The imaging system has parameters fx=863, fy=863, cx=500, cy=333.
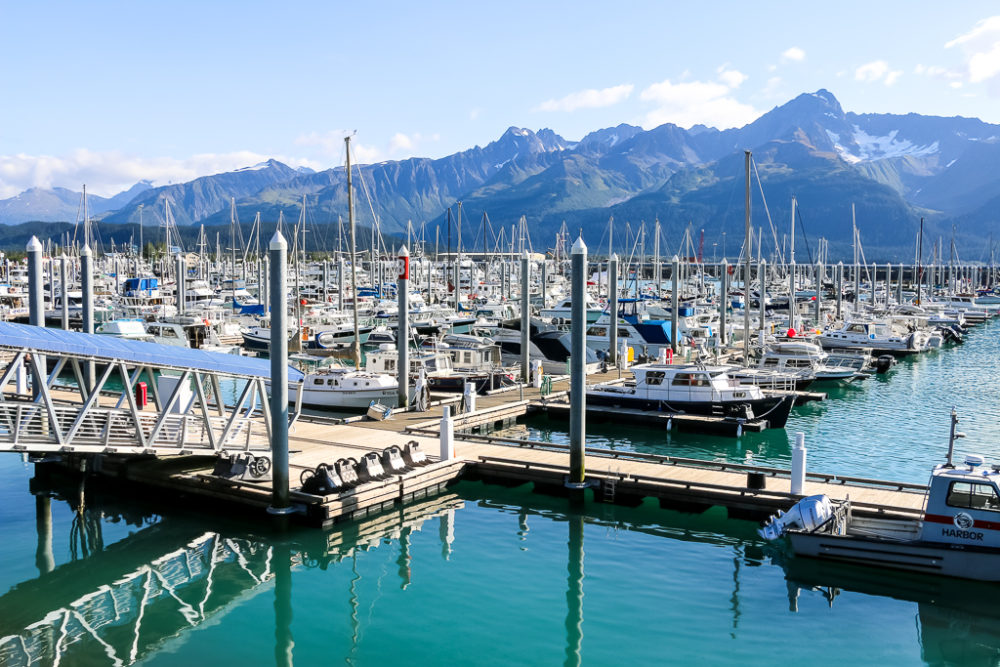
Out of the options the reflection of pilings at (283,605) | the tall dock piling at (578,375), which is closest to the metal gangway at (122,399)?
the reflection of pilings at (283,605)

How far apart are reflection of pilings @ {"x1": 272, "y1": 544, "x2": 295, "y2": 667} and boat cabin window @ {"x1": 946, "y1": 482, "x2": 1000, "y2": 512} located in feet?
42.2

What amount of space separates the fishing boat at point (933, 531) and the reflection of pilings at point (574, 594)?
4.16 metres

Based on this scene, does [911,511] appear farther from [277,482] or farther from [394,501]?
[277,482]

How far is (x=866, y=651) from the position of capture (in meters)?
14.9

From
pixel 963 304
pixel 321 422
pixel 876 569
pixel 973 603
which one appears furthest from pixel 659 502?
pixel 963 304

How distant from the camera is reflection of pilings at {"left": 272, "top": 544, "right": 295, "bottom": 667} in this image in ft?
49.3

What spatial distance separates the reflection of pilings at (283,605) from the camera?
1504 centimetres

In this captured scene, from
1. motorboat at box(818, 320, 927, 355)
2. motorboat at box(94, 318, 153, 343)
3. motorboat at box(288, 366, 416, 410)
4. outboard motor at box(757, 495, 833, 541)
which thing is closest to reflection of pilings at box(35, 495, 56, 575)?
motorboat at box(288, 366, 416, 410)

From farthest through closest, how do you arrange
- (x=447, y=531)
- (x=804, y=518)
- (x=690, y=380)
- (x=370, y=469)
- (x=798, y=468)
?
(x=690, y=380) < (x=370, y=469) < (x=447, y=531) < (x=798, y=468) < (x=804, y=518)

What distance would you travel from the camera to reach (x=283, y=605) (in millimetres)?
17125

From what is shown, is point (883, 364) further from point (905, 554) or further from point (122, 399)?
point (122, 399)

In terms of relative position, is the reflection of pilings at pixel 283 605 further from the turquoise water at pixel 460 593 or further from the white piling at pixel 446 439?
the white piling at pixel 446 439

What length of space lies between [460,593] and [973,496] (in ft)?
33.6

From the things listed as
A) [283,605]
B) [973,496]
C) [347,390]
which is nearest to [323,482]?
[283,605]
